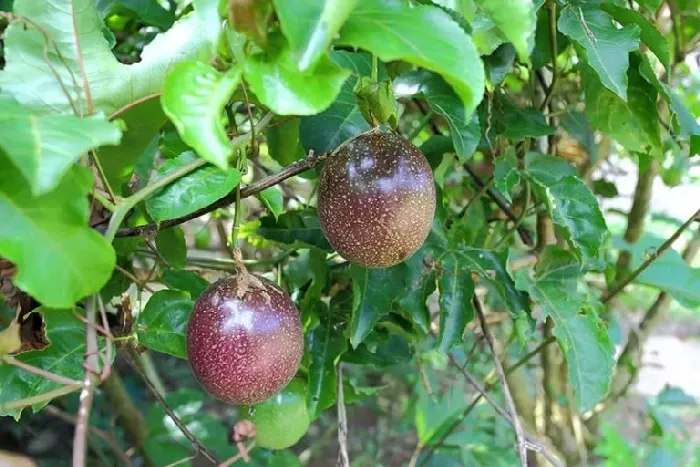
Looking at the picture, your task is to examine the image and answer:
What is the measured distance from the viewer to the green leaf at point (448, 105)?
26.8 inches

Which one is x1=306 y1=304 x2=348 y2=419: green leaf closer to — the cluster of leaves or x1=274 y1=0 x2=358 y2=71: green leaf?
the cluster of leaves

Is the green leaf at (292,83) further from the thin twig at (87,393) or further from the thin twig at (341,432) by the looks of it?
the thin twig at (341,432)

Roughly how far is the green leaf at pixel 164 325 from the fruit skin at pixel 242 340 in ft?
0.28

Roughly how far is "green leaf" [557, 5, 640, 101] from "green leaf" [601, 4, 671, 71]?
0.03 meters

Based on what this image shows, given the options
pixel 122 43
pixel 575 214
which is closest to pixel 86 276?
pixel 575 214

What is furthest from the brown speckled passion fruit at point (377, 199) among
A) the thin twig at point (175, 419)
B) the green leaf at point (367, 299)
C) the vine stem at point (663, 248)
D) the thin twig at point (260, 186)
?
the vine stem at point (663, 248)

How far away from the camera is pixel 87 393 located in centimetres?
48

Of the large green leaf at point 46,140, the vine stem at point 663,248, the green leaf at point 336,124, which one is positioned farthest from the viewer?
the vine stem at point 663,248

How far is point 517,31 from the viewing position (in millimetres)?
518

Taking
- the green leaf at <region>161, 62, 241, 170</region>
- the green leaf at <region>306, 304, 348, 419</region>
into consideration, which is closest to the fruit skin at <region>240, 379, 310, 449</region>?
the green leaf at <region>306, 304, 348, 419</region>

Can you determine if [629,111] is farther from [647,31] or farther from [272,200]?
[272,200]

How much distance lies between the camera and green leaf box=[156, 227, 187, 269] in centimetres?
83

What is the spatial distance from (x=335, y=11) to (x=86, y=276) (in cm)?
25

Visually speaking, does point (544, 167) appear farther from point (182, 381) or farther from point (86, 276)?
point (182, 381)
